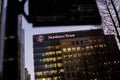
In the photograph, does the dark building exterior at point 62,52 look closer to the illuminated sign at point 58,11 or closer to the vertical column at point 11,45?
the illuminated sign at point 58,11

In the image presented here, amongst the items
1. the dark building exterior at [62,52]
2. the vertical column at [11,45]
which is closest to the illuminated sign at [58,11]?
the vertical column at [11,45]

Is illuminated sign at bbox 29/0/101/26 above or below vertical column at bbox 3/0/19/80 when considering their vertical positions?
above

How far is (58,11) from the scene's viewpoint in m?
3.46

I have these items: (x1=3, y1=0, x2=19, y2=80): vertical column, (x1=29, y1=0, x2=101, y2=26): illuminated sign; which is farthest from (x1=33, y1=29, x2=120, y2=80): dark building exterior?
(x1=3, y1=0, x2=19, y2=80): vertical column

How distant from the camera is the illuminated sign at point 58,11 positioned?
335cm

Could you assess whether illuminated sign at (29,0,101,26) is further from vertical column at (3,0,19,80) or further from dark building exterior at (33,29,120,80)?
dark building exterior at (33,29,120,80)

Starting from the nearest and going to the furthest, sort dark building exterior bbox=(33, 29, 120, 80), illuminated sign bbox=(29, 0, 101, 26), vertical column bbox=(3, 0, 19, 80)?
1. vertical column bbox=(3, 0, 19, 80)
2. illuminated sign bbox=(29, 0, 101, 26)
3. dark building exterior bbox=(33, 29, 120, 80)

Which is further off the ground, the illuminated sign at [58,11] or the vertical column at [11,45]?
the illuminated sign at [58,11]

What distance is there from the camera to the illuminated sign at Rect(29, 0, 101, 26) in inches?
132

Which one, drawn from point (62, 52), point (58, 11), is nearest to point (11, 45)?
point (58, 11)

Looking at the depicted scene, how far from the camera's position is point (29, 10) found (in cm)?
328

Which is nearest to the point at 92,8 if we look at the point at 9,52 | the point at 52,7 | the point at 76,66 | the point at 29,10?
the point at 52,7

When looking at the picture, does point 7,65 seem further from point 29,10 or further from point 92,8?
point 92,8

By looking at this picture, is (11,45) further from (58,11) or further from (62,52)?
(62,52)
